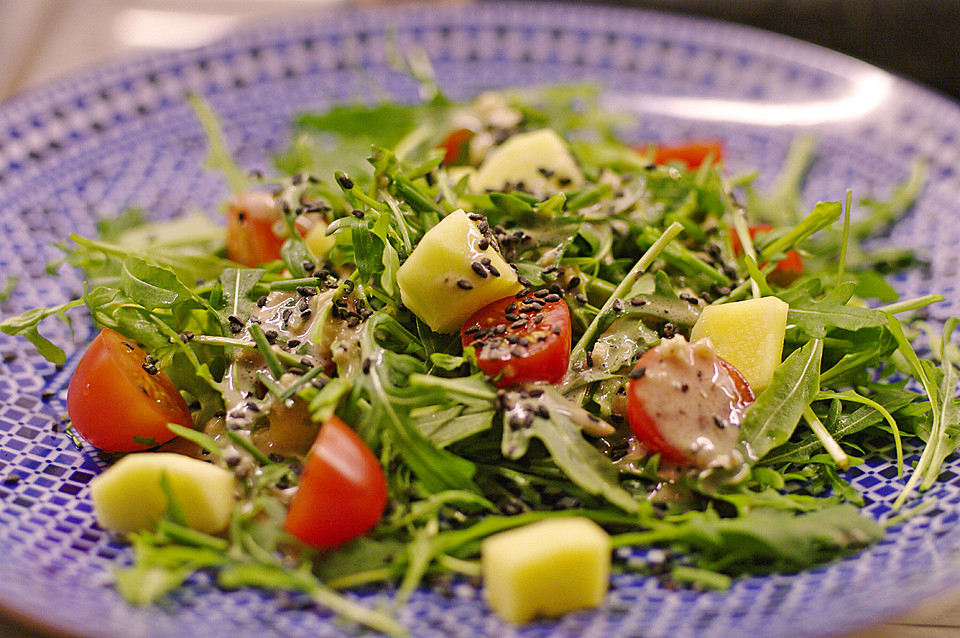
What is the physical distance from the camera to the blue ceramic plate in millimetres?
1516

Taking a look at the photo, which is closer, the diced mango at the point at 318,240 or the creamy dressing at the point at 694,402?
the creamy dressing at the point at 694,402

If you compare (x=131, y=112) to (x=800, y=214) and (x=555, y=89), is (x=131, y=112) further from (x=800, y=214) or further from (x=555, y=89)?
(x=800, y=214)

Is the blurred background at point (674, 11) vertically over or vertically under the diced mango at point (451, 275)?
over

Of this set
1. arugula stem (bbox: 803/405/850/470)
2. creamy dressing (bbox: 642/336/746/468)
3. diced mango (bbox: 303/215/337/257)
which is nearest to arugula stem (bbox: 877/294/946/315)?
arugula stem (bbox: 803/405/850/470)

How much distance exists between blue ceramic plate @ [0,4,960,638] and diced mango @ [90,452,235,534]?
0.08 meters

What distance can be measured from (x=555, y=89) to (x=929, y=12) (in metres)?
2.88

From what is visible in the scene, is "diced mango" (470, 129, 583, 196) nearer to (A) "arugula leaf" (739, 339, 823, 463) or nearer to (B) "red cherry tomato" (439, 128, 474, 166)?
(B) "red cherry tomato" (439, 128, 474, 166)

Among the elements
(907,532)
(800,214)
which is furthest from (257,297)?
(800,214)

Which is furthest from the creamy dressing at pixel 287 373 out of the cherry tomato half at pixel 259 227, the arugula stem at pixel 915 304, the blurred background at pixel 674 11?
the blurred background at pixel 674 11

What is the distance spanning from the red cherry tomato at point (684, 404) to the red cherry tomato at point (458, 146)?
5.03 feet

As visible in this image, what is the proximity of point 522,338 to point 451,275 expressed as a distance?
251 millimetres

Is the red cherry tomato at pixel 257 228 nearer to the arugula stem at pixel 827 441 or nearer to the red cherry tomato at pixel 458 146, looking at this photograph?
the red cherry tomato at pixel 458 146

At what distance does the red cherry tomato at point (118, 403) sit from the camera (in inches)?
77.3

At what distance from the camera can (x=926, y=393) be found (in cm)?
214
